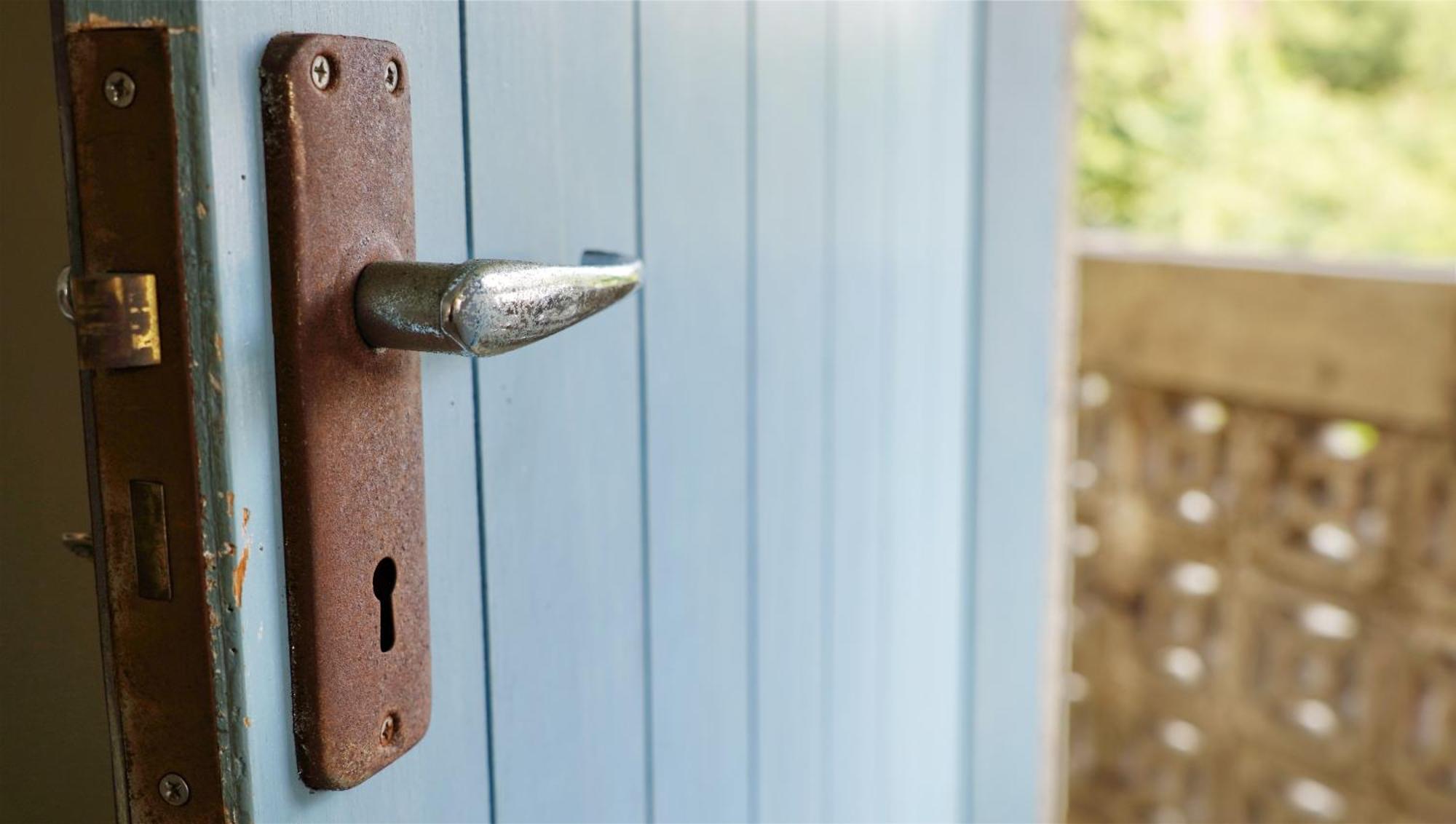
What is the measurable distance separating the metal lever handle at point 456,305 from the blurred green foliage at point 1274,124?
6.98 meters

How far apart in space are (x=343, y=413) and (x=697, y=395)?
25 cm

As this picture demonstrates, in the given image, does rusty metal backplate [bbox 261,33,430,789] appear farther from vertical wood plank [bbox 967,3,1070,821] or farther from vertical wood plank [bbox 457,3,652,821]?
vertical wood plank [bbox 967,3,1070,821]

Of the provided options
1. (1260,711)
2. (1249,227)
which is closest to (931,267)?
(1260,711)

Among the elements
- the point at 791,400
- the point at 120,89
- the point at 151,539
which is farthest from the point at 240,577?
the point at 791,400

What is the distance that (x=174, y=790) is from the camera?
345 mm

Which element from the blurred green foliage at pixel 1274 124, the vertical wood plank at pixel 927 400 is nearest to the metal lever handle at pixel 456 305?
the vertical wood plank at pixel 927 400

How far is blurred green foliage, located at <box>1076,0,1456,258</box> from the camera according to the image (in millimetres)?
6949

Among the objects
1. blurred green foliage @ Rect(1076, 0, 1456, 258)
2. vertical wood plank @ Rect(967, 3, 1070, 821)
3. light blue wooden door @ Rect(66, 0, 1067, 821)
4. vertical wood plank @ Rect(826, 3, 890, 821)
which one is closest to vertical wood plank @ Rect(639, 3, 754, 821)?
light blue wooden door @ Rect(66, 0, 1067, 821)

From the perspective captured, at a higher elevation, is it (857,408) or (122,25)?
(122,25)

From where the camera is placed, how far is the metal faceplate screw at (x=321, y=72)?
0.35 meters

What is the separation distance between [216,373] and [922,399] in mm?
616

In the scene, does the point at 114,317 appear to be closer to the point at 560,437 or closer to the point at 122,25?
the point at 122,25

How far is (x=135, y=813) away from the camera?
0.35m

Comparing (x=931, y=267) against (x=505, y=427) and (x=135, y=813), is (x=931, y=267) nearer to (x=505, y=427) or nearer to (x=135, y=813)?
(x=505, y=427)
